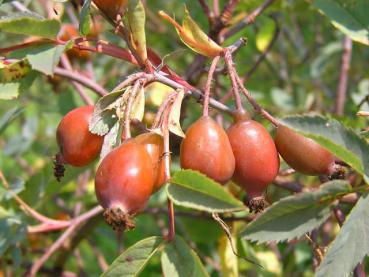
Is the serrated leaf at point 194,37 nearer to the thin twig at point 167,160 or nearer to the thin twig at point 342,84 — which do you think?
the thin twig at point 167,160

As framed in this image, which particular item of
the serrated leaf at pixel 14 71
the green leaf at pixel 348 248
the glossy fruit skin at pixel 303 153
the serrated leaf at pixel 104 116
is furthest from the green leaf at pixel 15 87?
the green leaf at pixel 348 248

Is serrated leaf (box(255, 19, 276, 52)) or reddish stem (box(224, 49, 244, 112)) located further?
serrated leaf (box(255, 19, 276, 52))

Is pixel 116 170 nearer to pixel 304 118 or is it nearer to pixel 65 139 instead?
pixel 65 139

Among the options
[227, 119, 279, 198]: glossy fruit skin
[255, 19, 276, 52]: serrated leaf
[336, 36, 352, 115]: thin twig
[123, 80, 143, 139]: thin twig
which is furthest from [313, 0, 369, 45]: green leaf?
[255, 19, 276, 52]: serrated leaf

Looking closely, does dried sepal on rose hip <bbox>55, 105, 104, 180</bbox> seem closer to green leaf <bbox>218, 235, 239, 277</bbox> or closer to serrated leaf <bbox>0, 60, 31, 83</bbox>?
serrated leaf <bbox>0, 60, 31, 83</bbox>

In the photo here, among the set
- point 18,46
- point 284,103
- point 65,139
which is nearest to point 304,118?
point 65,139

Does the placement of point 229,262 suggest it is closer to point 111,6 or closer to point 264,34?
point 111,6

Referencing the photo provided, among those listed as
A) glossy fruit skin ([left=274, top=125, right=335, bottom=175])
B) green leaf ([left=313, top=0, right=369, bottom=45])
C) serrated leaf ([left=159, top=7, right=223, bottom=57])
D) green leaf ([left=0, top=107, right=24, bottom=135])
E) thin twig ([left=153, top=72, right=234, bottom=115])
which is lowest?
green leaf ([left=0, top=107, right=24, bottom=135])
